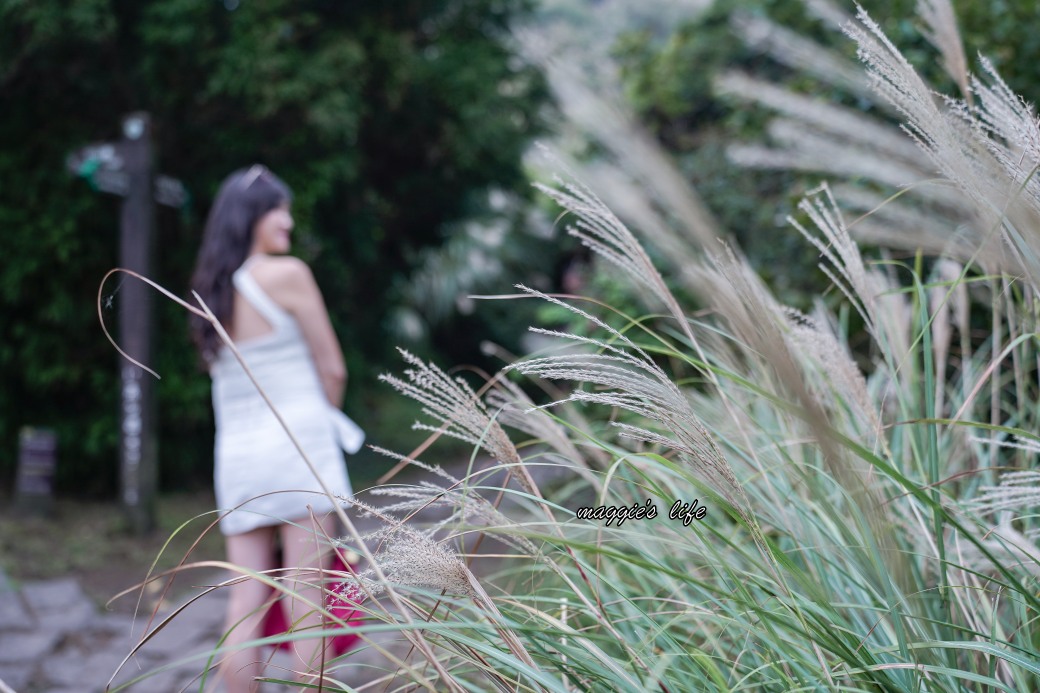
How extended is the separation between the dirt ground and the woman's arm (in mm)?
1932

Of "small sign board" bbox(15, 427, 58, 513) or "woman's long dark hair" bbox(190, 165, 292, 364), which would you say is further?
"small sign board" bbox(15, 427, 58, 513)

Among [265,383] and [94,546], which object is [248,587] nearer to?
[265,383]

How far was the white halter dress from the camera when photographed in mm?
2164

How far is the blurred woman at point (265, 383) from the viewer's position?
84.0 inches

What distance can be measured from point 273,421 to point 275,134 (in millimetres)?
3668

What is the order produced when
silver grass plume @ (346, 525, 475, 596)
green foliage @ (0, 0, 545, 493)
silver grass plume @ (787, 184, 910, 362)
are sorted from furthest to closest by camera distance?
green foliage @ (0, 0, 545, 493), silver grass plume @ (787, 184, 910, 362), silver grass plume @ (346, 525, 475, 596)

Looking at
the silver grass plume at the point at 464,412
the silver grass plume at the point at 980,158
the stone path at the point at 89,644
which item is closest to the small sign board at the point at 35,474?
the stone path at the point at 89,644

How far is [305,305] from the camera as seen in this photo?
221cm

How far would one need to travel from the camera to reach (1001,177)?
0.94 metres

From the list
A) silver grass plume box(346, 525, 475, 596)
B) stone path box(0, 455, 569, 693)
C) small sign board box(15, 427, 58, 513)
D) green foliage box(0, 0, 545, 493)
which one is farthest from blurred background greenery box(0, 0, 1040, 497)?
silver grass plume box(346, 525, 475, 596)

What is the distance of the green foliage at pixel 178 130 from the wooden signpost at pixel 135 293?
0.87ft

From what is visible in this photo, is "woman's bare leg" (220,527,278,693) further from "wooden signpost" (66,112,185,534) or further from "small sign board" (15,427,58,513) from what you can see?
"small sign board" (15,427,58,513)

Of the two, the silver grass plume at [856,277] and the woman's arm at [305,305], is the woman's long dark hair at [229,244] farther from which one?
the silver grass plume at [856,277]

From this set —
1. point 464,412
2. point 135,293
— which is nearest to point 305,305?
point 464,412
